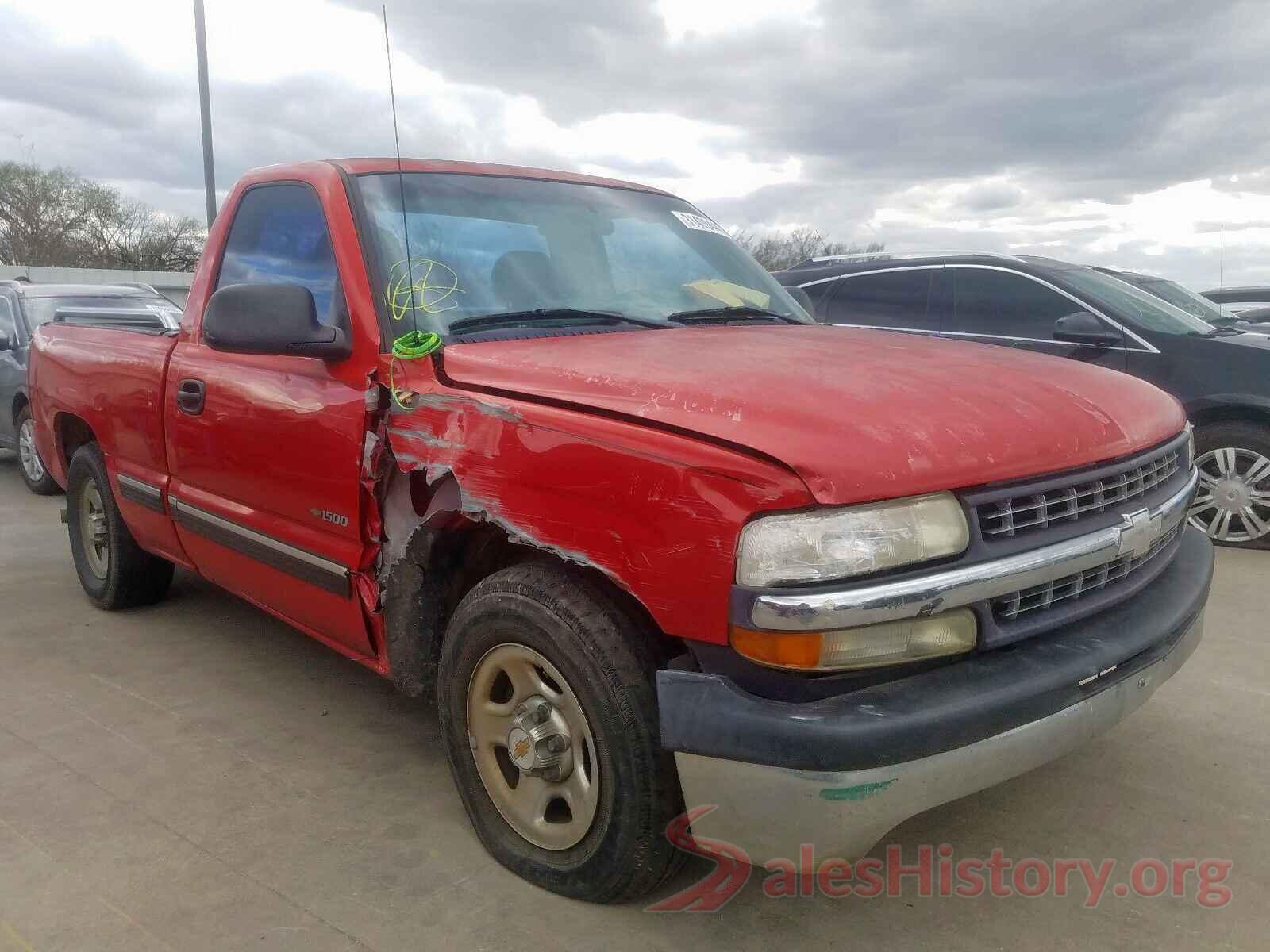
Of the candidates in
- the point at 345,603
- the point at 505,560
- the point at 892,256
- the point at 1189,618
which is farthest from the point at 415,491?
the point at 892,256

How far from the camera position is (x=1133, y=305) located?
20.7 ft

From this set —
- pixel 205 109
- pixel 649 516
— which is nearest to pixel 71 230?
pixel 205 109

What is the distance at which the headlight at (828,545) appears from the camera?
1.89 m

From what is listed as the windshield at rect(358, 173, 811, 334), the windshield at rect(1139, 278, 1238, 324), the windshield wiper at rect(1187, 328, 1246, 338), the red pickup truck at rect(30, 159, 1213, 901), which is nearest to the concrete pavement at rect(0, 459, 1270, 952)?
the red pickup truck at rect(30, 159, 1213, 901)

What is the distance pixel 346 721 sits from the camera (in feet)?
11.6

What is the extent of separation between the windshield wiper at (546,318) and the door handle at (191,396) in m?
1.20

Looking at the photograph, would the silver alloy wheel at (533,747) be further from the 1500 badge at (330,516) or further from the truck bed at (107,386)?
the truck bed at (107,386)

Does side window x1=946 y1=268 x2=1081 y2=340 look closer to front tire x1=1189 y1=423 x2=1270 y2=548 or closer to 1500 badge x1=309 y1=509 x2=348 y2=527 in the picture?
front tire x1=1189 y1=423 x2=1270 y2=548

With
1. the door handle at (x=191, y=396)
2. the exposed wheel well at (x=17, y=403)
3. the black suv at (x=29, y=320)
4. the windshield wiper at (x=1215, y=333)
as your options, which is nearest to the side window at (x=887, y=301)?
the windshield wiper at (x=1215, y=333)

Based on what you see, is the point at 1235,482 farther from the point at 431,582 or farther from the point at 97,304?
the point at 97,304

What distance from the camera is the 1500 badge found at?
2.88m

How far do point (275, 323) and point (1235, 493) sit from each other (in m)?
5.35

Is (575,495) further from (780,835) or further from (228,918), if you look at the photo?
(228,918)

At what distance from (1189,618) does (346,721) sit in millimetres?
2604
